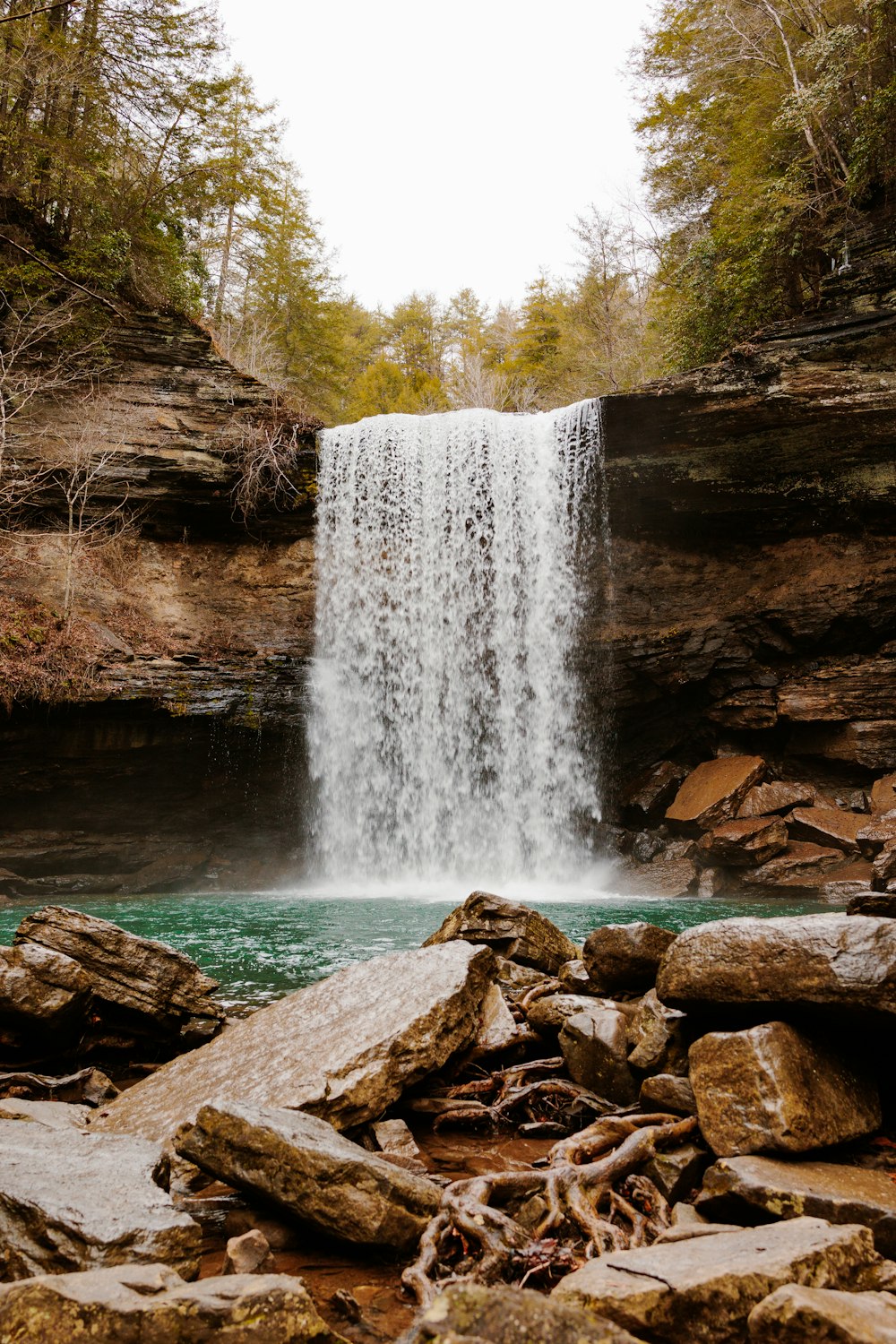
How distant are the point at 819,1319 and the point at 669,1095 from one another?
1823 millimetres

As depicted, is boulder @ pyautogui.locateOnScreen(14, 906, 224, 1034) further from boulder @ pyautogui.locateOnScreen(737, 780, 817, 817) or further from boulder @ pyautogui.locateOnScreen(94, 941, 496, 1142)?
boulder @ pyautogui.locateOnScreen(737, 780, 817, 817)

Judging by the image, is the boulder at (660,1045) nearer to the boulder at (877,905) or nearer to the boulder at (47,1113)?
the boulder at (877,905)

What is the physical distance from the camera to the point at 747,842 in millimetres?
13367

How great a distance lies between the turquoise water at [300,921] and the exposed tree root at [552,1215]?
11.6ft

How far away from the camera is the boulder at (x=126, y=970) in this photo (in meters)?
4.93

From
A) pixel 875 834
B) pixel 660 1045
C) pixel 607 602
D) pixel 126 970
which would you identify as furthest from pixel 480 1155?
pixel 607 602

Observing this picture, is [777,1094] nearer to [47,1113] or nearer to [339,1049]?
[339,1049]

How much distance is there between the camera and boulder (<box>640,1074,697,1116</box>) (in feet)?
10.6

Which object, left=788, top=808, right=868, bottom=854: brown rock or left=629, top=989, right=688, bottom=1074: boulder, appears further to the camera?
left=788, top=808, right=868, bottom=854: brown rock

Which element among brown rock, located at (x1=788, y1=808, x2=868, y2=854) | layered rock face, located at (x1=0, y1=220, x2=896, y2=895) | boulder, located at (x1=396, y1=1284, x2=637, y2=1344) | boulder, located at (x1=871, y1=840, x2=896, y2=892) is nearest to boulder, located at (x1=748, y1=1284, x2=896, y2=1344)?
boulder, located at (x1=396, y1=1284, x2=637, y2=1344)

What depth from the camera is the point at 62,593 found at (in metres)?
15.1

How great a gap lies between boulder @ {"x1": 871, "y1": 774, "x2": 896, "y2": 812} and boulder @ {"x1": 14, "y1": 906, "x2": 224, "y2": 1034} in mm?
12431

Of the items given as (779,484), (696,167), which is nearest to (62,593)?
(779,484)

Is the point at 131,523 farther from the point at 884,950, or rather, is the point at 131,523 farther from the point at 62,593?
the point at 884,950
